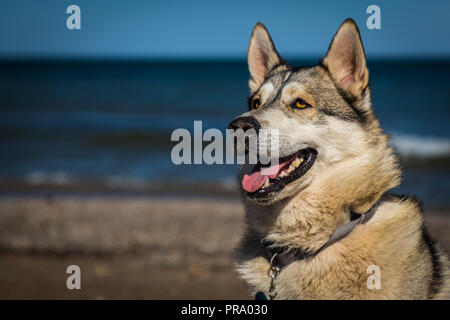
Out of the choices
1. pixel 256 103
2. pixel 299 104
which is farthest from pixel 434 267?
pixel 256 103

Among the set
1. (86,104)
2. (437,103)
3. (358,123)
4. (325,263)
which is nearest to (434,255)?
(325,263)

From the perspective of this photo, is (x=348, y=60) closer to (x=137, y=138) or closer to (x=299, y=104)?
(x=299, y=104)

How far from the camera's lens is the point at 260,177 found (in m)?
3.04

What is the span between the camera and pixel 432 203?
323 inches

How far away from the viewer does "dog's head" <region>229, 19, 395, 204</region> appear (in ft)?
9.84

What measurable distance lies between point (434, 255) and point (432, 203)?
579 centimetres

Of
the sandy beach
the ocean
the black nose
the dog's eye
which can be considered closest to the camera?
the black nose

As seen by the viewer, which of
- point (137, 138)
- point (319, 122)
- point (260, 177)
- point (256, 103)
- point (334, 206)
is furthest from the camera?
point (137, 138)

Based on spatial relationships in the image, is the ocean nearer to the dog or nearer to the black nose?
the dog

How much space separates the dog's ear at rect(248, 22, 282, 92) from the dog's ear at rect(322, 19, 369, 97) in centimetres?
61

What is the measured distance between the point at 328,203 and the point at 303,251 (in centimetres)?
A: 38

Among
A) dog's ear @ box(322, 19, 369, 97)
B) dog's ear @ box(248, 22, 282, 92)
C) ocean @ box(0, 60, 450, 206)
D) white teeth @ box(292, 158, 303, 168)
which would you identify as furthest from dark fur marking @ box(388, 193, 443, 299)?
dog's ear @ box(248, 22, 282, 92)

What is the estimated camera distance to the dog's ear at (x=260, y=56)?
3688mm
